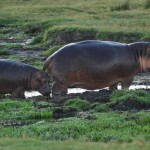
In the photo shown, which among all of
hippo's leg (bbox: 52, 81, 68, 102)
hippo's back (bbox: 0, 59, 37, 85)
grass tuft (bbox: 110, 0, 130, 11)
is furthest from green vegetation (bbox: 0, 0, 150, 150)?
grass tuft (bbox: 110, 0, 130, 11)

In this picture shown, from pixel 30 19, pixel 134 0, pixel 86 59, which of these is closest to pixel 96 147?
pixel 86 59

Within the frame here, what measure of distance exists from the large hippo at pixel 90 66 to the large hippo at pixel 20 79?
40 centimetres

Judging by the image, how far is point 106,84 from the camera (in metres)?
14.7

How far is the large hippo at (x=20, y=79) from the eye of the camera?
48.2 feet

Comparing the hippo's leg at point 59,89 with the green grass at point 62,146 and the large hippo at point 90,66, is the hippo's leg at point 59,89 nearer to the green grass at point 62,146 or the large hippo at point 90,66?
the large hippo at point 90,66

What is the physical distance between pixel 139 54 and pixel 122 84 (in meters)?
0.85

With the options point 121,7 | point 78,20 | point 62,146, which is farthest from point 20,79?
point 121,7

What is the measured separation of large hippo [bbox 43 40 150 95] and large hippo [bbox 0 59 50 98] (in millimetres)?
398

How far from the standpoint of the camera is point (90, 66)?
1445cm

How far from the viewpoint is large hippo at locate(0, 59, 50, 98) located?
14.7 metres

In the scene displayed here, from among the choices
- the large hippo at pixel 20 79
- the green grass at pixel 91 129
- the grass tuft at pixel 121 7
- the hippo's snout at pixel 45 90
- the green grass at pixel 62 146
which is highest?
the green grass at pixel 62 146

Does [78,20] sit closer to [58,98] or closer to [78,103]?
[58,98]

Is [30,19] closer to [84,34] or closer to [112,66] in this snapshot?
[84,34]

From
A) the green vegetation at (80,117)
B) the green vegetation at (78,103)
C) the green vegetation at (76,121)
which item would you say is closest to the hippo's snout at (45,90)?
the green vegetation at (80,117)
